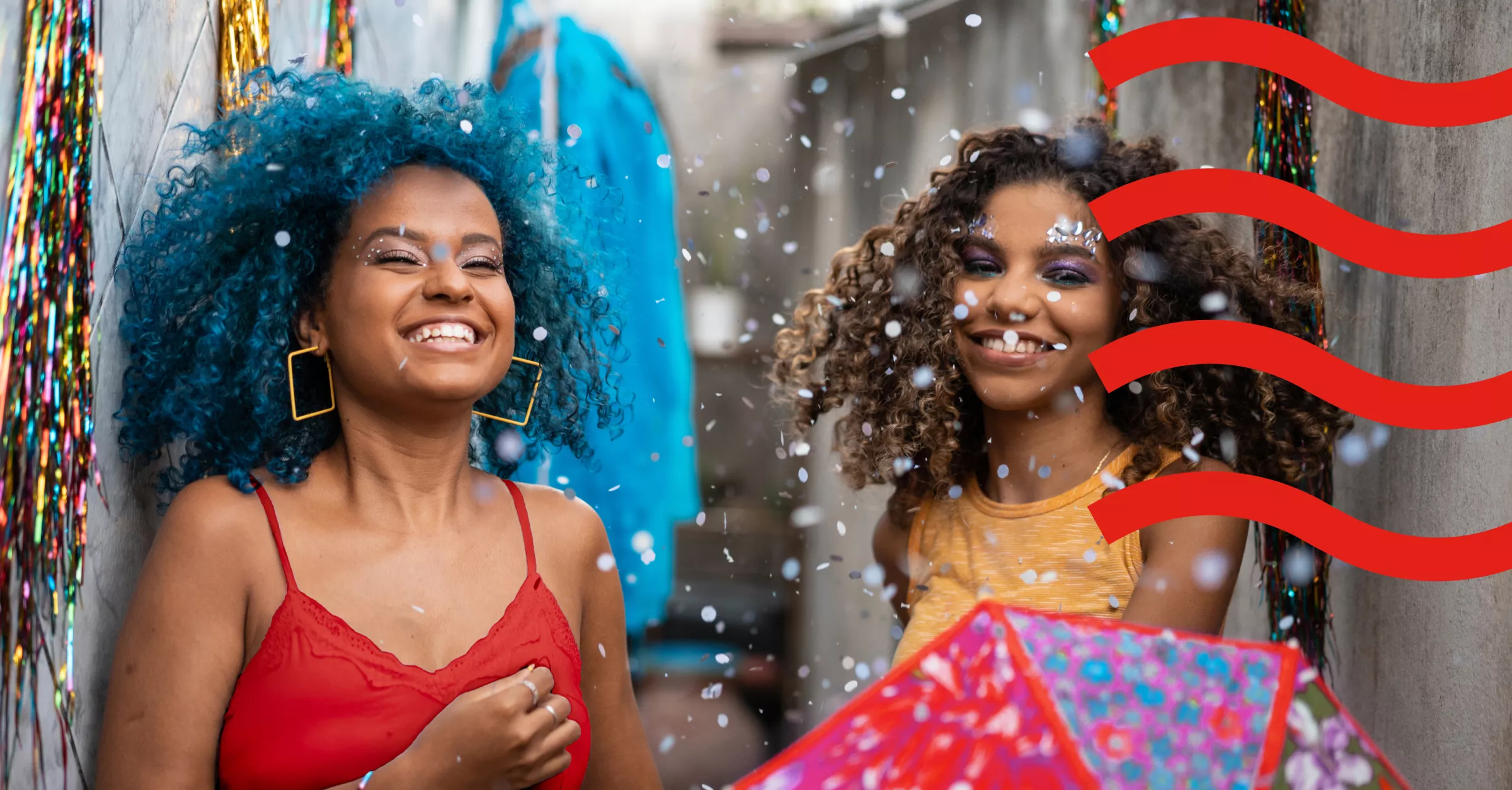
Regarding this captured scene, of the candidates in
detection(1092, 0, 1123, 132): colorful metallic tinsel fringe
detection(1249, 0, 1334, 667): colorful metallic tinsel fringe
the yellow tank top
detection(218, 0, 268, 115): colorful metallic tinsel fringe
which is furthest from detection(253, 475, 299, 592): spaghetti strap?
detection(1092, 0, 1123, 132): colorful metallic tinsel fringe

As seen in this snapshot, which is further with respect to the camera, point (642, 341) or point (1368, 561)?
point (642, 341)

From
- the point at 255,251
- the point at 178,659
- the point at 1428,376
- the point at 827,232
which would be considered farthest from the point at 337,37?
the point at 827,232

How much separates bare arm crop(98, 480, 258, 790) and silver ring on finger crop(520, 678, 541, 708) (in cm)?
31

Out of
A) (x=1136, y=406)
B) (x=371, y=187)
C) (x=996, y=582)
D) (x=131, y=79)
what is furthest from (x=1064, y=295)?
(x=131, y=79)

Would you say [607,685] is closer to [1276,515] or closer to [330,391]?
[330,391]

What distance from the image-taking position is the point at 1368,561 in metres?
1.81

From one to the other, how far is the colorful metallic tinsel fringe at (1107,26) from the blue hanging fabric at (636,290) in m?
0.93

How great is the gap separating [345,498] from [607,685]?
0.42m

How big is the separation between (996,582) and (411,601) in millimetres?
806

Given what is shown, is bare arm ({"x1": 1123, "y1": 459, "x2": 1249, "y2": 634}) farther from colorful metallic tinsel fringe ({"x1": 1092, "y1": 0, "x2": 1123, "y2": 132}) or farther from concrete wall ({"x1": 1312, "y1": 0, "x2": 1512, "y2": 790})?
colorful metallic tinsel fringe ({"x1": 1092, "y1": 0, "x2": 1123, "y2": 132})

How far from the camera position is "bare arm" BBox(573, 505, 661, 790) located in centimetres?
165

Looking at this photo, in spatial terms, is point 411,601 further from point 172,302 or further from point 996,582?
point 996,582

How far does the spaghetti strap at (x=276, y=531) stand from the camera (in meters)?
1.38

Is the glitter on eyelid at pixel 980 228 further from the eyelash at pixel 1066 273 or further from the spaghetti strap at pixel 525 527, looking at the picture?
the spaghetti strap at pixel 525 527
